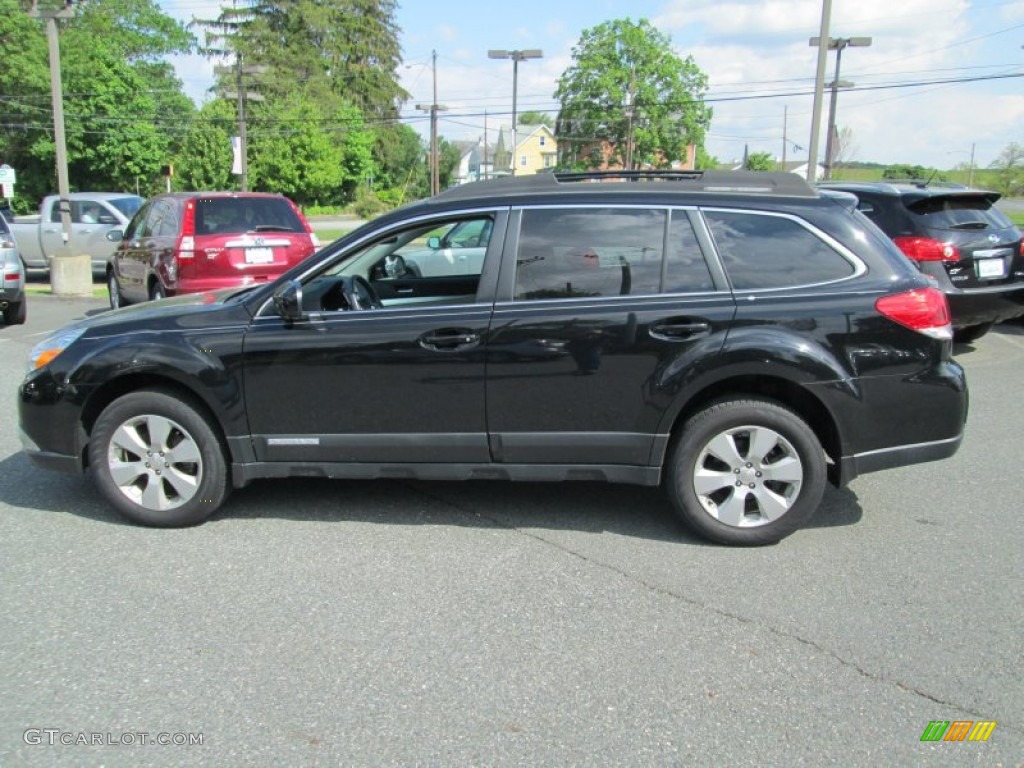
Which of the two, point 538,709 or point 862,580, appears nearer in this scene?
point 538,709

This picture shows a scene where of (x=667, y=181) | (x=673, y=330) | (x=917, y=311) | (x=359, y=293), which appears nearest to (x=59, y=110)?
(x=359, y=293)

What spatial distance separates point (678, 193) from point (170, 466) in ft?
9.79

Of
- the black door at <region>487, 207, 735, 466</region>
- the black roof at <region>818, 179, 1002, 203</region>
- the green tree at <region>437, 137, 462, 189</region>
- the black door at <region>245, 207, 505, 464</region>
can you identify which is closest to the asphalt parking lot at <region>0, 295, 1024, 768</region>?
the black door at <region>245, 207, 505, 464</region>

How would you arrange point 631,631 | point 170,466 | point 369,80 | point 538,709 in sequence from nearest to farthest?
1. point 538,709
2. point 631,631
3. point 170,466
4. point 369,80

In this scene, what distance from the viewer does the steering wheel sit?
466 centimetres

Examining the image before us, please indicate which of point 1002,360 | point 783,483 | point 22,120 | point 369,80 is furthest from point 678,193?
point 369,80

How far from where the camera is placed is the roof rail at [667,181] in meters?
A: 4.38

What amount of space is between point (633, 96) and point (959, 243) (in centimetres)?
6134

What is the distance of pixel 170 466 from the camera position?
446 centimetres

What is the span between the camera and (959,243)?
8031 millimetres

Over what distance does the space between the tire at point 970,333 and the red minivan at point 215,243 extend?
302 inches

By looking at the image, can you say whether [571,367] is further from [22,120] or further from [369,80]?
[369,80]

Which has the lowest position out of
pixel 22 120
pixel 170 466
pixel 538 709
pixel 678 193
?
pixel 538 709

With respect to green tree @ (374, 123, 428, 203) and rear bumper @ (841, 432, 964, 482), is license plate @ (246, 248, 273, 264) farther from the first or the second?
green tree @ (374, 123, 428, 203)
